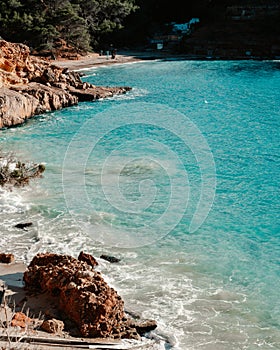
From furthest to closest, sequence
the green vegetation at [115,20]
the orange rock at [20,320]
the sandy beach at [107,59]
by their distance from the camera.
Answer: the sandy beach at [107,59]
the green vegetation at [115,20]
the orange rock at [20,320]

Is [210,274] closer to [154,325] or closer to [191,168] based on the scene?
[154,325]

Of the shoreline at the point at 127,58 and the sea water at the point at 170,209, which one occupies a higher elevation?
the shoreline at the point at 127,58

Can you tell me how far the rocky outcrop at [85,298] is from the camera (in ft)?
27.4

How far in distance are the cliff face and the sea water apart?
90 centimetres

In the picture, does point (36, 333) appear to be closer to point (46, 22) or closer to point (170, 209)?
point (170, 209)

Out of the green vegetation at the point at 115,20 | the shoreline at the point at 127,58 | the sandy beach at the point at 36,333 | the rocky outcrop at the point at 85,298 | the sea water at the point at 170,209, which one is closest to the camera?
the sandy beach at the point at 36,333

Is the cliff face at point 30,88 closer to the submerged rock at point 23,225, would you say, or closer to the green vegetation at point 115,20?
the submerged rock at point 23,225

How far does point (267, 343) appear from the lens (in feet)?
29.3

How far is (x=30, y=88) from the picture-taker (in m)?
28.7

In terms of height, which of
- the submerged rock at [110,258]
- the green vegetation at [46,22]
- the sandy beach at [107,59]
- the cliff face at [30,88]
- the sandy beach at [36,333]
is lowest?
the submerged rock at [110,258]

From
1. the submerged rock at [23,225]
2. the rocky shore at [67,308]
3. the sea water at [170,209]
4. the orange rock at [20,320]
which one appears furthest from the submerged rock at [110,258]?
the orange rock at [20,320]

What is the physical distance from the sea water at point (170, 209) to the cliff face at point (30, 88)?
2.94 ft

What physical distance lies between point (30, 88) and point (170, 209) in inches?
647

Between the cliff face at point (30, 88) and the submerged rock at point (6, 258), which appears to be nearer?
the submerged rock at point (6, 258)
